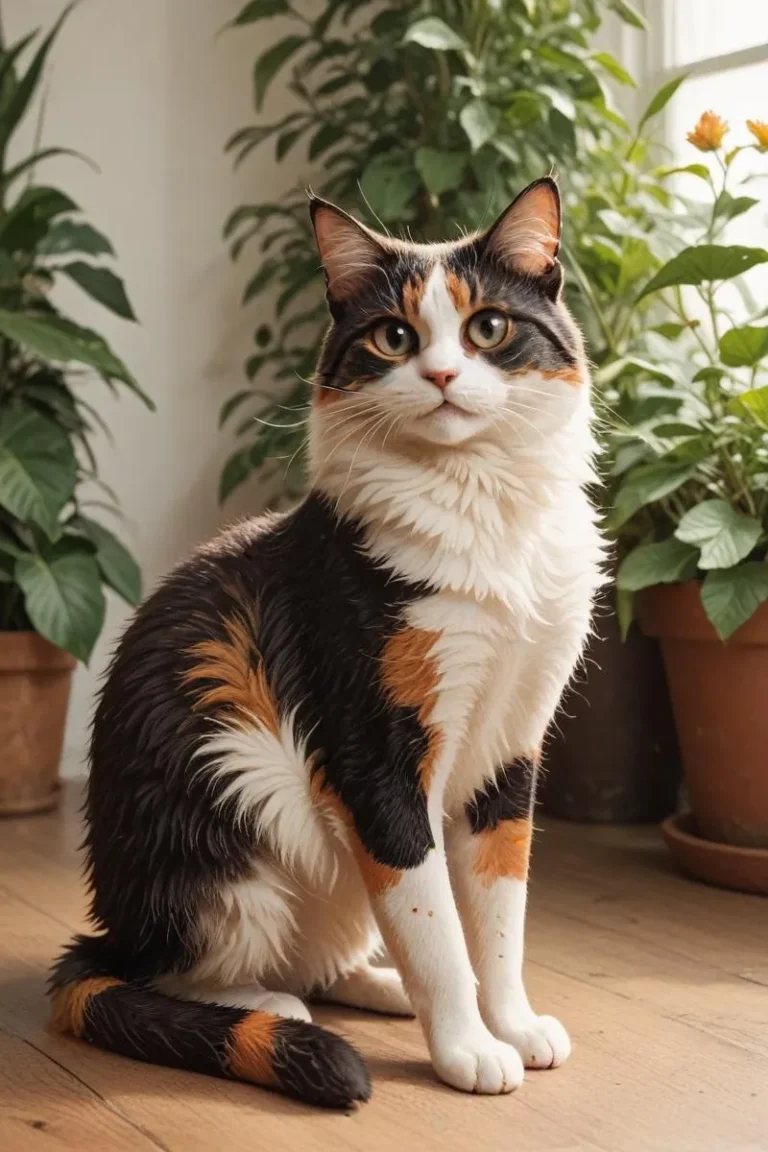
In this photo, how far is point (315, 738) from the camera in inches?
48.8

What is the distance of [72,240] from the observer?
2564mm

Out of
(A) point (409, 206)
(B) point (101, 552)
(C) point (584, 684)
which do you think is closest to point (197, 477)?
(B) point (101, 552)

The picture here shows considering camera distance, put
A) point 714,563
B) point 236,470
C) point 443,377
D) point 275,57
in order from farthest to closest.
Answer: point 236,470 < point 275,57 < point 714,563 < point 443,377

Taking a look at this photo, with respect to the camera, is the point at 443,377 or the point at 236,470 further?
the point at 236,470

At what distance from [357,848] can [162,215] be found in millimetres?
2003

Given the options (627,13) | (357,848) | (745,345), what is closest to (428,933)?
(357,848)

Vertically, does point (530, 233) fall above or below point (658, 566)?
above

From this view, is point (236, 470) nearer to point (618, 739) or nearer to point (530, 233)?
point (618, 739)

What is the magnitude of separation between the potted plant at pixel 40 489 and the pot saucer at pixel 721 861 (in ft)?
3.35

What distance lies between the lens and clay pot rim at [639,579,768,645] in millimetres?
1841

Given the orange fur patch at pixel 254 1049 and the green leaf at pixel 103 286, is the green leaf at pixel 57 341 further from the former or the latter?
the orange fur patch at pixel 254 1049

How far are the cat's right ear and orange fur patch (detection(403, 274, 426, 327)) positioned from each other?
5cm

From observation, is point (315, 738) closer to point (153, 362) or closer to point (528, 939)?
point (528, 939)

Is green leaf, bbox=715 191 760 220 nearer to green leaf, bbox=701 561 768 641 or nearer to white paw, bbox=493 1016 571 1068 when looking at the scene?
green leaf, bbox=701 561 768 641
